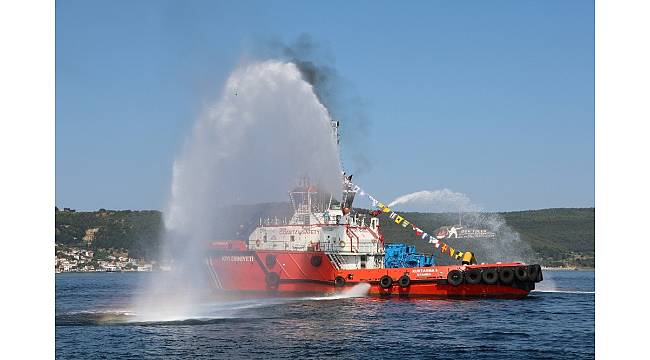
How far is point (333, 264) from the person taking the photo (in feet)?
172

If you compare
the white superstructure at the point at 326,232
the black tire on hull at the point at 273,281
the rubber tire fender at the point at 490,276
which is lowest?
the black tire on hull at the point at 273,281

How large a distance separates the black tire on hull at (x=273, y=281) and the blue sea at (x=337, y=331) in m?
5.27

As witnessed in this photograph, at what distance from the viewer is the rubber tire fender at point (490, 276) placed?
49.9 metres

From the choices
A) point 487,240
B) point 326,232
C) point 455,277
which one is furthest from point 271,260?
point 487,240

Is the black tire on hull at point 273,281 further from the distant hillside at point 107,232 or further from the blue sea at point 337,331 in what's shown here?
the distant hillside at point 107,232

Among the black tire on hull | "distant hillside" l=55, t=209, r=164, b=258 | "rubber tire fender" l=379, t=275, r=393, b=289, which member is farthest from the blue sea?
"distant hillside" l=55, t=209, r=164, b=258

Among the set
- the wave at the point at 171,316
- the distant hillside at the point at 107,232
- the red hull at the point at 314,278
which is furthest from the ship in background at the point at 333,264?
the distant hillside at the point at 107,232

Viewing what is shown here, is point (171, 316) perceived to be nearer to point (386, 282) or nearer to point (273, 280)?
point (273, 280)

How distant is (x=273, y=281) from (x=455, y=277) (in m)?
11.7

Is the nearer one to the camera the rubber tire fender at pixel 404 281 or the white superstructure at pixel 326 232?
the rubber tire fender at pixel 404 281

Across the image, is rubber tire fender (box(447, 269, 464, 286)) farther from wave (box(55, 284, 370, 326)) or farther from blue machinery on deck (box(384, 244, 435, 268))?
wave (box(55, 284, 370, 326))
